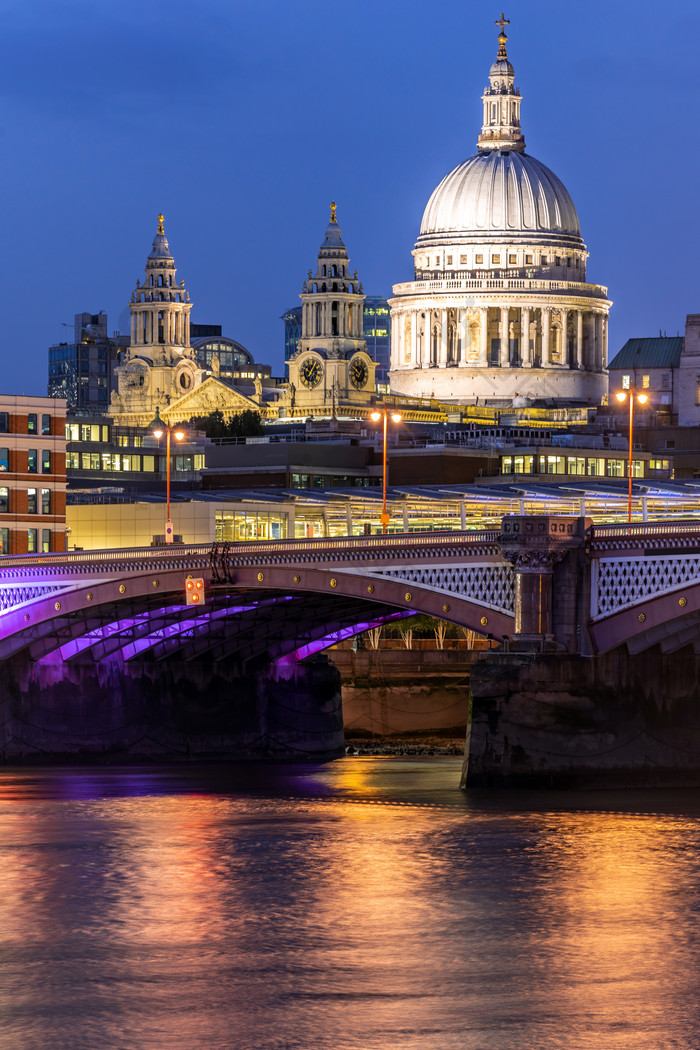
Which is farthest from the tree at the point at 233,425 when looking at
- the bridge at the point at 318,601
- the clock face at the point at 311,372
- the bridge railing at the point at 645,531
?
the bridge railing at the point at 645,531

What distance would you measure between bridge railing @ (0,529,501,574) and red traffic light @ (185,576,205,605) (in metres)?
0.90

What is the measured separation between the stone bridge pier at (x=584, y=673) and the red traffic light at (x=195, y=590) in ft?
33.4

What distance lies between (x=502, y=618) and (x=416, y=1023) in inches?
1086

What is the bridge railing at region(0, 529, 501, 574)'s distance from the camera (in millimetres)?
61500

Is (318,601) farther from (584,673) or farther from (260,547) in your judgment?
(584,673)

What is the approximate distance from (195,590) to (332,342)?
434 ft

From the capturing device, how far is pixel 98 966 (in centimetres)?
3788

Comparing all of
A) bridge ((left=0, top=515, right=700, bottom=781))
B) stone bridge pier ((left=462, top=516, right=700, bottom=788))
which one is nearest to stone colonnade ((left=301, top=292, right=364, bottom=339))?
bridge ((left=0, top=515, right=700, bottom=781))

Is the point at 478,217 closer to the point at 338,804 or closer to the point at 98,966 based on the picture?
the point at 338,804

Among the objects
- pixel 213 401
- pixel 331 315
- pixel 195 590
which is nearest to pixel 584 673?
pixel 195 590

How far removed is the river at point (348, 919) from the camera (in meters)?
33.5

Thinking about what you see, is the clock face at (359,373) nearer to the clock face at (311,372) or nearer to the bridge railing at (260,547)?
the clock face at (311,372)

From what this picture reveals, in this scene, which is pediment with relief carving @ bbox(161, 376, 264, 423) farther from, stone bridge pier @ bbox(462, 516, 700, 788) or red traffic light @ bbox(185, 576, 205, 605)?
stone bridge pier @ bbox(462, 516, 700, 788)

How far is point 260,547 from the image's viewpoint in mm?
66250
